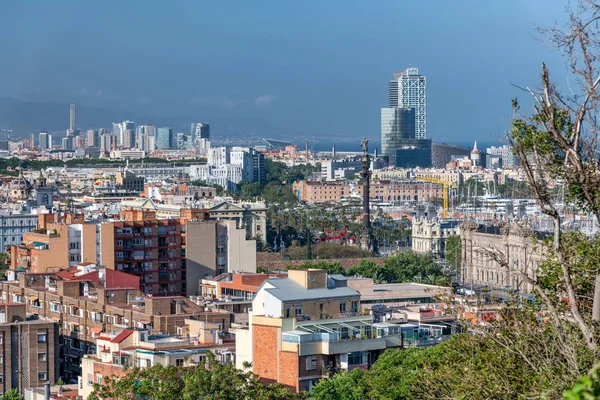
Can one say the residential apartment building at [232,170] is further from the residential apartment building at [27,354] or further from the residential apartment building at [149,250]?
the residential apartment building at [27,354]

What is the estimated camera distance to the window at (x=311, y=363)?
22.4m

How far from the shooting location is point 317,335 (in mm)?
22594

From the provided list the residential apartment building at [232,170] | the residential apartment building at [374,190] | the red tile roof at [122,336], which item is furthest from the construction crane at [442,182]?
the red tile roof at [122,336]

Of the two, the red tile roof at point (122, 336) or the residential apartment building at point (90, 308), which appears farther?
the residential apartment building at point (90, 308)

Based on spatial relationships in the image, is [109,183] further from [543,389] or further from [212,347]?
[543,389]

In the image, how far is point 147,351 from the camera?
23.3m

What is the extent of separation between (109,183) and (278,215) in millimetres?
28825

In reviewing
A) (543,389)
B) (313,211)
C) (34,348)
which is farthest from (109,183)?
(543,389)

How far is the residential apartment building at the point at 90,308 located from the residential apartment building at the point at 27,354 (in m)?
0.97

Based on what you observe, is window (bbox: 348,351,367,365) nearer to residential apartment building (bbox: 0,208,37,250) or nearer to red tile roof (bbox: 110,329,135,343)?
red tile roof (bbox: 110,329,135,343)

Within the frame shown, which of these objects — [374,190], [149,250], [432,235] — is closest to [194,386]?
[149,250]

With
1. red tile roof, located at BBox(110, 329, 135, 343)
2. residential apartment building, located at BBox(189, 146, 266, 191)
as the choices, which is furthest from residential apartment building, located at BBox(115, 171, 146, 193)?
red tile roof, located at BBox(110, 329, 135, 343)

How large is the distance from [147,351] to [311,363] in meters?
2.85

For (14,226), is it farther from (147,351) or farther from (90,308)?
(147,351)
